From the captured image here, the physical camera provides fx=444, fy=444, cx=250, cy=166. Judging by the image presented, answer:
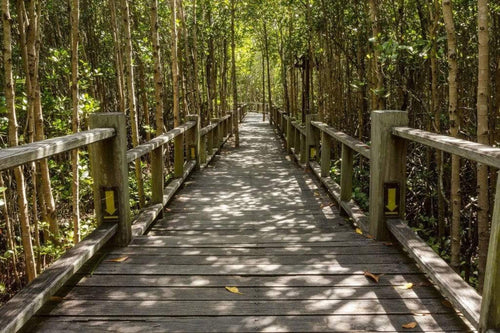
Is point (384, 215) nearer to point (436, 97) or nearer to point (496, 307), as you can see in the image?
point (496, 307)

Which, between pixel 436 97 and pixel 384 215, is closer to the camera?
pixel 384 215

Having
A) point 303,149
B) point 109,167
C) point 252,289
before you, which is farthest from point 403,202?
point 303,149

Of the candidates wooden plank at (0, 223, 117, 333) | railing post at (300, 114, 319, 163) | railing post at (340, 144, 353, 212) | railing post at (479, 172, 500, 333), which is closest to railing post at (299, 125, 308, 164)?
railing post at (300, 114, 319, 163)

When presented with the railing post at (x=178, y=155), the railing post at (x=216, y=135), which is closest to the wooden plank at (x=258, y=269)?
the railing post at (x=178, y=155)

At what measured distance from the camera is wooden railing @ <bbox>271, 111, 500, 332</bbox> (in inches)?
78.1

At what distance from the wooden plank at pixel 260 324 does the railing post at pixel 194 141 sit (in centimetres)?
609

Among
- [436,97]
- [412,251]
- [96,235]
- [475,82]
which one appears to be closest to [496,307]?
[412,251]

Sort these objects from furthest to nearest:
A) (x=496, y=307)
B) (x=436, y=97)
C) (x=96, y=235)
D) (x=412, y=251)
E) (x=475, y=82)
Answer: (x=475, y=82) < (x=436, y=97) < (x=96, y=235) < (x=412, y=251) < (x=496, y=307)

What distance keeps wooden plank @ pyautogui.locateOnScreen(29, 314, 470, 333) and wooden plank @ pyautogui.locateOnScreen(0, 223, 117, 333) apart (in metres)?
0.18

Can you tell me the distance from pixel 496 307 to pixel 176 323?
1567 millimetres

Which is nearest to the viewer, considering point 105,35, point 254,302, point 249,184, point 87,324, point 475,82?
point 87,324

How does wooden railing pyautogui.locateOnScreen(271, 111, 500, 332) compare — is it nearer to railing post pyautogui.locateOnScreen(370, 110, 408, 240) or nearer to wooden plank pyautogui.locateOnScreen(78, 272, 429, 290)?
railing post pyautogui.locateOnScreen(370, 110, 408, 240)

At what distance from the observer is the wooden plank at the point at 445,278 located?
222 centimetres

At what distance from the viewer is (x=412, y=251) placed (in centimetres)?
297
